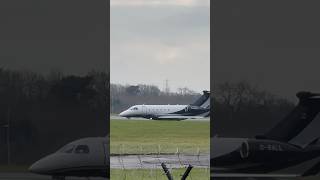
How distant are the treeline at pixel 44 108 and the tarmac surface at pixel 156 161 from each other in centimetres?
576

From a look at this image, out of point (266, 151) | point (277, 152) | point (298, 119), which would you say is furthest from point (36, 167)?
point (298, 119)

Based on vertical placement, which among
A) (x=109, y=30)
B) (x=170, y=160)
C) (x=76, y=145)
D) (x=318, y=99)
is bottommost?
(x=170, y=160)

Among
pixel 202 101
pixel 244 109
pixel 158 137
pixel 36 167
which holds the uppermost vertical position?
pixel 244 109

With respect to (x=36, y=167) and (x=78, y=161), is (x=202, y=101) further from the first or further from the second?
(x=36, y=167)

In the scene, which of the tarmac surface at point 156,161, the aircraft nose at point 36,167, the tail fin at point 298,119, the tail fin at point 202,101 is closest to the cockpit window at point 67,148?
the aircraft nose at point 36,167

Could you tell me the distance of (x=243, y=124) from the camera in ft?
38.6

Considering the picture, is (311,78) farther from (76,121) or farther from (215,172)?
(76,121)

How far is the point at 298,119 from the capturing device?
11945mm

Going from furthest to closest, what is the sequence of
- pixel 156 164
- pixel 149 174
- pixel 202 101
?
pixel 202 101 < pixel 156 164 < pixel 149 174

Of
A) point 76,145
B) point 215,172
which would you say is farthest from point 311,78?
point 76,145

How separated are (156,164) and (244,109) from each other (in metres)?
8.26

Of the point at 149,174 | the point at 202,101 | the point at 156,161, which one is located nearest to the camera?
the point at 149,174

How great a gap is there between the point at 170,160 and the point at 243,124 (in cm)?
1017

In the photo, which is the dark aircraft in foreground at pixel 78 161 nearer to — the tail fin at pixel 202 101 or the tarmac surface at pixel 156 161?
the tarmac surface at pixel 156 161
